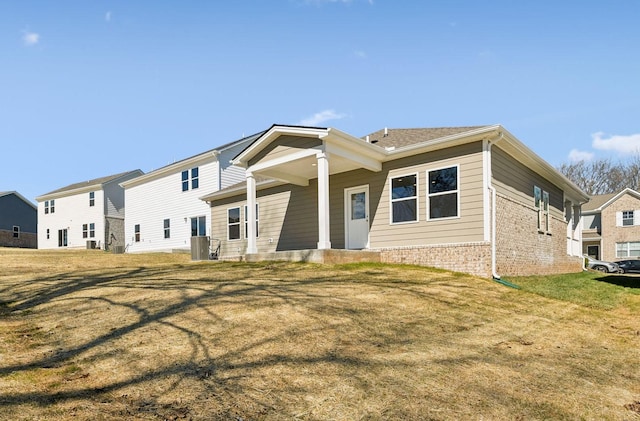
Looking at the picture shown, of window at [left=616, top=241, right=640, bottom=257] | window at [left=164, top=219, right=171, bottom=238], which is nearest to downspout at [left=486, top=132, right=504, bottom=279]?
window at [left=164, top=219, right=171, bottom=238]

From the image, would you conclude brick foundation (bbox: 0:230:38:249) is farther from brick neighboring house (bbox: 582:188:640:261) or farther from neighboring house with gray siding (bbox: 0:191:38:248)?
brick neighboring house (bbox: 582:188:640:261)

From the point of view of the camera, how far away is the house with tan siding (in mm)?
11219

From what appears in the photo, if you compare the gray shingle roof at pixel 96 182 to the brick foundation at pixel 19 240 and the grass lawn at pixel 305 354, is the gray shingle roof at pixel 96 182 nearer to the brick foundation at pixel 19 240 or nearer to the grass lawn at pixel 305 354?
the brick foundation at pixel 19 240

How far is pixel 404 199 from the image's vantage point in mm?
12719

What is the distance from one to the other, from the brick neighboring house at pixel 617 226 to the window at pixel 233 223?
31.9 meters

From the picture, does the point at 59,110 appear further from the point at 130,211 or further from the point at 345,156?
the point at 130,211

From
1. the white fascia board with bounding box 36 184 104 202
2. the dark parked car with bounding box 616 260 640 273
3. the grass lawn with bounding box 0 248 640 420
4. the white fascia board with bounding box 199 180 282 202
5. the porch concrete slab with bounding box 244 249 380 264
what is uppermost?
the white fascia board with bounding box 36 184 104 202

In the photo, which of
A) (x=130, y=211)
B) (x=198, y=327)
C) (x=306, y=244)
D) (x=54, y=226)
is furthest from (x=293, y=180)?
(x=54, y=226)

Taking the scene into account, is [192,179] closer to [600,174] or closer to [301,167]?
[301,167]

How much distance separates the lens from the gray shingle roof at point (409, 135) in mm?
12445

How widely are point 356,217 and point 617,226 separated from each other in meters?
32.4

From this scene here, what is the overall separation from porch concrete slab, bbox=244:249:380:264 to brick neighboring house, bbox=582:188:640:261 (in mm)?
31909

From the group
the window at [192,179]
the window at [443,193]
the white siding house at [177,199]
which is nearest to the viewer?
the window at [443,193]

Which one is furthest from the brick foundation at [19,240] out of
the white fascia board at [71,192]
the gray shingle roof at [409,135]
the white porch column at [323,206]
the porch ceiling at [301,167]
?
the white porch column at [323,206]
